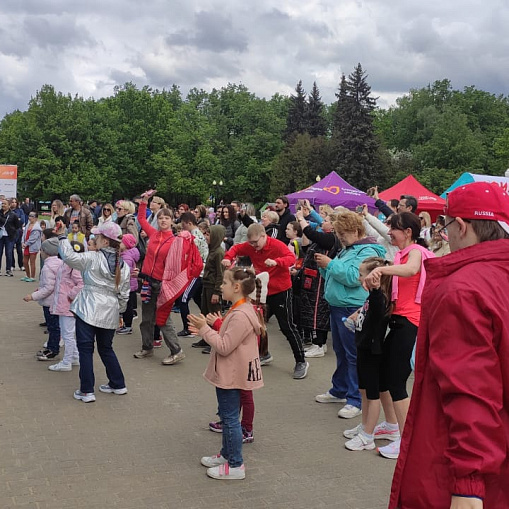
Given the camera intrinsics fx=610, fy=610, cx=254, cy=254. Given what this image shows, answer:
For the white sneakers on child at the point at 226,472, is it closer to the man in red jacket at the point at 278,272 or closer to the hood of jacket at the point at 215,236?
the man in red jacket at the point at 278,272

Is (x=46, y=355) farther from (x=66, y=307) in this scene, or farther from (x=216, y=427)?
(x=216, y=427)

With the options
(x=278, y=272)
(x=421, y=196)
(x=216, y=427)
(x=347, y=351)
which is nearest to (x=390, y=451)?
(x=347, y=351)

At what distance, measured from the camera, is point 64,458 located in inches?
190

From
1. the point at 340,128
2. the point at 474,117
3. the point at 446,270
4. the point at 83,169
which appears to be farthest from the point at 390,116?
the point at 446,270

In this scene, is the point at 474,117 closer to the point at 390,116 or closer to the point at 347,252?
the point at 390,116

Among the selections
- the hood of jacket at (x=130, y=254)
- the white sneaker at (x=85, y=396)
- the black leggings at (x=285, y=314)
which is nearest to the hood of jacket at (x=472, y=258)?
the white sneaker at (x=85, y=396)

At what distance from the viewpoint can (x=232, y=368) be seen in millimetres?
4641

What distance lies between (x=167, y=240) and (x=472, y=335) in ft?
20.9

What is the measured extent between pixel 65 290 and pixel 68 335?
543 millimetres

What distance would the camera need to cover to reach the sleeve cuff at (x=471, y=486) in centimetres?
183

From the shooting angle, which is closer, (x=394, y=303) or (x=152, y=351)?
(x=394, y=303)

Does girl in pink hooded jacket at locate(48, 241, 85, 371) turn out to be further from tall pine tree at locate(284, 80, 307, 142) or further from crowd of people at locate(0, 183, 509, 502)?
tall pine tree at locate(284, 80, 307, 142)

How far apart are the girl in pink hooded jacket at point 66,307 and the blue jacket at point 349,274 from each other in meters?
3.08

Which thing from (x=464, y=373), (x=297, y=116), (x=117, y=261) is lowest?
(x=117, y=261)
